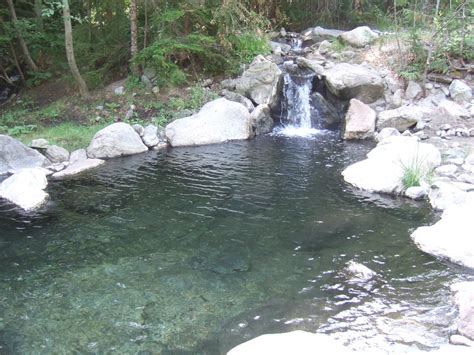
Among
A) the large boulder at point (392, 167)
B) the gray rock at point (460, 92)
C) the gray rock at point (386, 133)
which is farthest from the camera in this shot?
the gray rock at point (460, 92)

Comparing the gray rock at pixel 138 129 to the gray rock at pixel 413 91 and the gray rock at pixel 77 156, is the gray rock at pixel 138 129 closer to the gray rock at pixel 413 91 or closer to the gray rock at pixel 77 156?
the gray rock at pixel 77 156

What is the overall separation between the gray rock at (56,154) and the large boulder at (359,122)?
790 cm

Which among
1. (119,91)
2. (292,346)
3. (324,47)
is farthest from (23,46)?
(292,346)

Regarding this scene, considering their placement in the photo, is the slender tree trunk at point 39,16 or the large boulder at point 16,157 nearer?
the large boulder at point 16,157

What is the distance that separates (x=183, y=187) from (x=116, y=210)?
167cm

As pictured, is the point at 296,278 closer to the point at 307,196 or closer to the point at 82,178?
the point at 307,196

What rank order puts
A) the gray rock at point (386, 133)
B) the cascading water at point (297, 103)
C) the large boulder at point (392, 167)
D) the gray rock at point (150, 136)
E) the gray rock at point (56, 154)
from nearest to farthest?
1. the large boulder at point (392, 167)
2. the gray rock at point (56, 154)
3. the gray rock at point (386, 133)
4. the gray rock at point (150, 136)
5. the cascading water at point (297, 103)

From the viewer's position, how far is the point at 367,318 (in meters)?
5.10

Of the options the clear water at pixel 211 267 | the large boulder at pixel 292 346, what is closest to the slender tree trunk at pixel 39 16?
the clear water at pixel 211 267

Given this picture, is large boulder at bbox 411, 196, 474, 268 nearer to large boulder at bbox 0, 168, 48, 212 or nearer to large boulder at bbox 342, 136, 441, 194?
large boulder at bbox 342, 136, 441, 194

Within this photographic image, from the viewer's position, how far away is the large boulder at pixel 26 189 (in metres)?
8.89

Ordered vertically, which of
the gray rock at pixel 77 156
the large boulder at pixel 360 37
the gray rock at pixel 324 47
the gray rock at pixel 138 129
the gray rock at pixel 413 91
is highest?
the large boulder at pixel 360 37

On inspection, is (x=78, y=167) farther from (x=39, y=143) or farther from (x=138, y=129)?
(x=138, y=129)

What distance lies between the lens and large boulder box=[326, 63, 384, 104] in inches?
559
